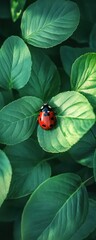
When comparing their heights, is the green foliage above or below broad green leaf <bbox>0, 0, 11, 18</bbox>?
below

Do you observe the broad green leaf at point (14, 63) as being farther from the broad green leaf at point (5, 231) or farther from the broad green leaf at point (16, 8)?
the broad green leaf at point (5, 231)

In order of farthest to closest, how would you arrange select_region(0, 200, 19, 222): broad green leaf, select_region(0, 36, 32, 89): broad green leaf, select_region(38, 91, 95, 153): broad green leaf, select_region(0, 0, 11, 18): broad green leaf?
select_region(0, 0, 11, 18): broad green leaf, select_region(0, 200, 19, 222): broad green leaf, select_region(0, 36, 32, 89): broad green leaf, select_region(38, 91, 95, 153): broad green leaf

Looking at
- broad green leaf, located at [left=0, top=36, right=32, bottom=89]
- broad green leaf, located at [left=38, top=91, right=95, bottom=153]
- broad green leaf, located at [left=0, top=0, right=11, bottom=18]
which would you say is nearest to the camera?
broad green leaf, located at [left=38, top=91, right=95, bottom=153]

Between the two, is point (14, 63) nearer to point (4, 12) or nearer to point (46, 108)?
point (46, 108)

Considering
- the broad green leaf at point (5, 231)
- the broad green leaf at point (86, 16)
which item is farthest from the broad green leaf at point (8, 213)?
the broad green leaf at point (86, 16)

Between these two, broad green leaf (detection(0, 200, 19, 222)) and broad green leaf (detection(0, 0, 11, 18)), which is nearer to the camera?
broad green leaf (detection(0, 200, 19, 222))

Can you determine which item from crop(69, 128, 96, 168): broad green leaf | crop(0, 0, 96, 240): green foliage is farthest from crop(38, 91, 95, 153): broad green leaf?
crop(69, 128, 96, 168): broad green leaf

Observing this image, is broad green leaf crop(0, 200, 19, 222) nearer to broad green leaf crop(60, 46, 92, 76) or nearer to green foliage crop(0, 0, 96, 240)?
green foliage crop(0, 0, 96, 240)

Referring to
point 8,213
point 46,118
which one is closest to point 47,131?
point 46,118
